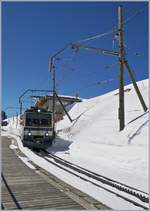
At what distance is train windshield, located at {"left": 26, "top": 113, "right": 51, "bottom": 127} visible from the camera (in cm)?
2301

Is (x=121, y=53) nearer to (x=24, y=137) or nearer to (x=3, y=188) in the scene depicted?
(x=24, y=137)

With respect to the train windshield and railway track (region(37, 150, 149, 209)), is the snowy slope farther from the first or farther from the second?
the train windshield

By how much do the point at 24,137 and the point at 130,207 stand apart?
629 inches

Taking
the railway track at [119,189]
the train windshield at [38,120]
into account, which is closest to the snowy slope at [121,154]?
the railway track at [119,189]

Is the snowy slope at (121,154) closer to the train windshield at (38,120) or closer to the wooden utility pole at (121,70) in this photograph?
the wooden utility pole at (121,70)

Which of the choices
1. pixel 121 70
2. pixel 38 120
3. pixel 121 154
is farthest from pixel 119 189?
pixel 38 120

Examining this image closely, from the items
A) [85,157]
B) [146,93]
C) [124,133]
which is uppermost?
[146,93]

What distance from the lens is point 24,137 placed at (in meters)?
22.9

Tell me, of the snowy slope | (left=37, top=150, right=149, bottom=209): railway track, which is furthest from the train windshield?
(left=37, top=150, right=149, bottom=209): railway track

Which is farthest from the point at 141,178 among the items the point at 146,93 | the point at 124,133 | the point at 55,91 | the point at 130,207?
the point at 55,91

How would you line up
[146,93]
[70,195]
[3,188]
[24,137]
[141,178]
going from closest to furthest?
[70,195] → [3,188] → [141,178] → [24,137] → [146,93]

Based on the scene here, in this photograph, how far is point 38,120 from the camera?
75.9ft

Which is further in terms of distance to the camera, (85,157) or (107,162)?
(85,157)

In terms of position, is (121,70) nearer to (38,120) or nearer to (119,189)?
(38,120)
